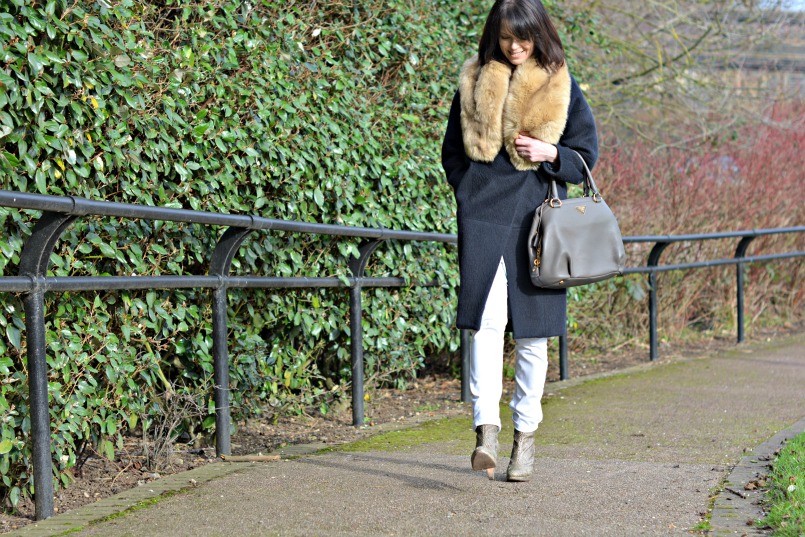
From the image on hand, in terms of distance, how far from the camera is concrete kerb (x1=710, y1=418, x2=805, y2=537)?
360 cm

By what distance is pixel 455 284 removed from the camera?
6711 millimetres

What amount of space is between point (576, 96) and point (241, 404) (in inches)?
84.1

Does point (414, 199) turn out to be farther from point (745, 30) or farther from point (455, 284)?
point (745, 30)

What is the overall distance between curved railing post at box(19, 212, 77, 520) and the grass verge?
235 cm

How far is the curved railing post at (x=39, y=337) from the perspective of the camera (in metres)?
3.55

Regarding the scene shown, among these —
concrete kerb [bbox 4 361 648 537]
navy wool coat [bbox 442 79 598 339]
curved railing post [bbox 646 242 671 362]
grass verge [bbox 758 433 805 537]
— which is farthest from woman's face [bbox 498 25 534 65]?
curved railing post [bbox 646 242 671 362]

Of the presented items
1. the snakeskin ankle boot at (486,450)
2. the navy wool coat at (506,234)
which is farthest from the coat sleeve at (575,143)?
the snakeskin ankle boot at (486,450)

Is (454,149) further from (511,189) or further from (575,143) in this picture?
(575,143)

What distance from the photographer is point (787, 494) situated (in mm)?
3910

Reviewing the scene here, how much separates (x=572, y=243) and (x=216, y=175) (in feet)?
5.44

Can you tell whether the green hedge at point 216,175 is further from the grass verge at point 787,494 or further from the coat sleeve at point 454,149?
the grass verge at point 787,494

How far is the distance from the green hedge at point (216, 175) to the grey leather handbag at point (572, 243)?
60.0 inches

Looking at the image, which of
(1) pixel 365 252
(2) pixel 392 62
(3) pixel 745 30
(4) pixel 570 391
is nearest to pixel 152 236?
(1) pixel 365 252

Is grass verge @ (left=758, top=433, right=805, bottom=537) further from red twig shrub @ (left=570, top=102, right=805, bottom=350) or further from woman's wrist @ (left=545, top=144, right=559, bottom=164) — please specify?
red twig shrub @ (left=570, top=102, right=805, bottom=350)
